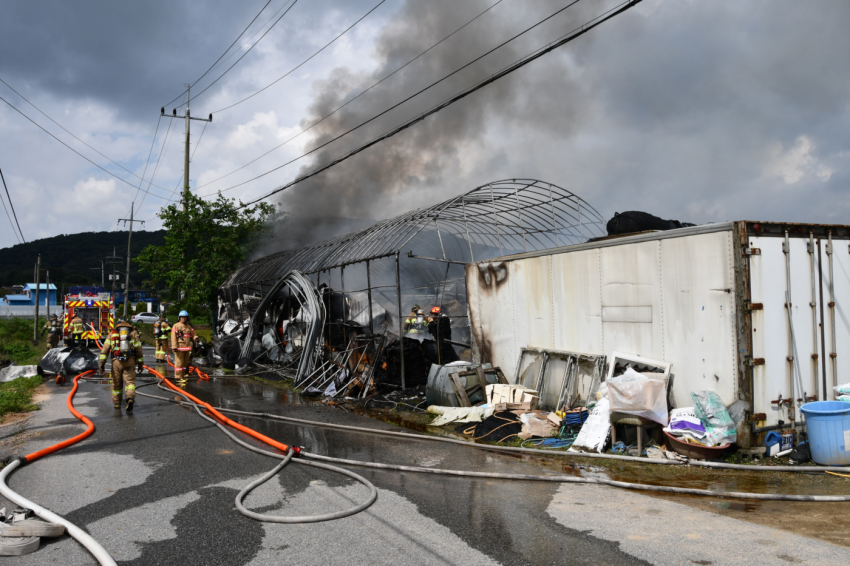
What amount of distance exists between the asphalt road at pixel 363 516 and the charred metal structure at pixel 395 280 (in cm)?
483

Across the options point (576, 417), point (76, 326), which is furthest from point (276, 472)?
point (76, 326)

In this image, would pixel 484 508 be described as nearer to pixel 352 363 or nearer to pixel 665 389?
pixel 665 389

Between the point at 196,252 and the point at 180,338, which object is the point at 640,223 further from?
the point at 196,252

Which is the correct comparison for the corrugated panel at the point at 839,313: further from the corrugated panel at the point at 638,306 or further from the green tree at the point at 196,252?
the green tree at the point at 196,252

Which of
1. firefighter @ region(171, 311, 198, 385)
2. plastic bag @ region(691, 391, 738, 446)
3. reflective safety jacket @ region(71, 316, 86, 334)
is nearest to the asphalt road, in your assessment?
plastic bag @ region(691, 391, 738, 446)

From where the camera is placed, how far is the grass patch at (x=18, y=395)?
8773 millimetres

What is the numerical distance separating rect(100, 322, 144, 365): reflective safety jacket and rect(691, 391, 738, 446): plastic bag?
883cm

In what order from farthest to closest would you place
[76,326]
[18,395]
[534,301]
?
1. [76,326]
2. [18,395]
3. [534,301]

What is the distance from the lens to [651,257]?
705 centimetres

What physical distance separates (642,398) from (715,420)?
0.78m

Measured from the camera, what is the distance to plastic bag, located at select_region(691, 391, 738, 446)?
581 cm

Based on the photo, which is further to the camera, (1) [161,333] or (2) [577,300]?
(1) [161,333]

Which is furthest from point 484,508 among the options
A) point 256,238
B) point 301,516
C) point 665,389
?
point 256,238

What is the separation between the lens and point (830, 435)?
544cm
